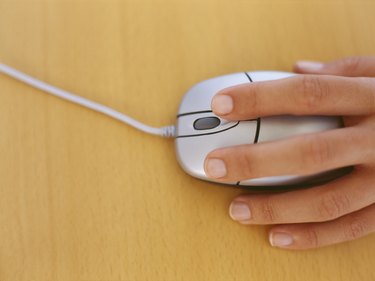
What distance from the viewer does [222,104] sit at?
43 cm

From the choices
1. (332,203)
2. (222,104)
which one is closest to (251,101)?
(222,104)

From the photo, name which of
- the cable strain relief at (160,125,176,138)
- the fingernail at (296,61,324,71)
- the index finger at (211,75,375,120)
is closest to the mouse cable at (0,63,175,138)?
the cable strain relief at (160,125,176,138)

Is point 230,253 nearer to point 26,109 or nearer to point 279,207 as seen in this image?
point 279,207

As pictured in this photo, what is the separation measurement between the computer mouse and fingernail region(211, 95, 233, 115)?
3cm

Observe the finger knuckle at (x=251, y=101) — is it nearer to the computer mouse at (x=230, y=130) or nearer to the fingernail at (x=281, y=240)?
the computer mouse at (x=230, y=130)

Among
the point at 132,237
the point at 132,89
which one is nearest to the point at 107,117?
the point at 132,89

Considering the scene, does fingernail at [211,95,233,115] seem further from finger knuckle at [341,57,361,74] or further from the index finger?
finger knuckle at [341,57,361,74]

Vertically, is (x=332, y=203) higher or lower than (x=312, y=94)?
lower

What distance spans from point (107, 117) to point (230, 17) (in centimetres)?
24

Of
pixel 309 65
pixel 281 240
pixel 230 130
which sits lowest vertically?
pixel 281 240

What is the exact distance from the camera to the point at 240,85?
1.45 feet

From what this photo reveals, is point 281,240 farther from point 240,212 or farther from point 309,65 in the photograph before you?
point 309,65

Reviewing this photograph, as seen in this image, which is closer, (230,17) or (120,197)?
(120,197)

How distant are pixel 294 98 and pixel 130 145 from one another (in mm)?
205
